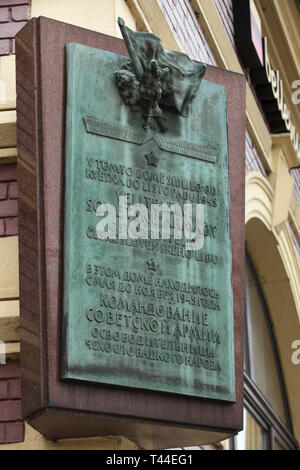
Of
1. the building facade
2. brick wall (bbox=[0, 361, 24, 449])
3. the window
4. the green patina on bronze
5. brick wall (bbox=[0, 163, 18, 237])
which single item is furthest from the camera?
the window

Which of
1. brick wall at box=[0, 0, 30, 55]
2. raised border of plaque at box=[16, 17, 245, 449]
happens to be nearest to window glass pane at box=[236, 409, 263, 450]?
raised border of plaque at box=[16, 17, 245, 449]

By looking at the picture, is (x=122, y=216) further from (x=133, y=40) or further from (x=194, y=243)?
(x=133, y=40)

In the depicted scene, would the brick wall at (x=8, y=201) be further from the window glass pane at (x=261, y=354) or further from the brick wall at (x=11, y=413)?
the window glass pane at (x=261, y=354)

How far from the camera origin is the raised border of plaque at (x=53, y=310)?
550cm

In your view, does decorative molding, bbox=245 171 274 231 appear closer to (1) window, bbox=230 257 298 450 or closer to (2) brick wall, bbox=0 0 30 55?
(1) window, bbox=230 257 298 450

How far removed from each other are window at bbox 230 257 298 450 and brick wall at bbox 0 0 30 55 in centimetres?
390

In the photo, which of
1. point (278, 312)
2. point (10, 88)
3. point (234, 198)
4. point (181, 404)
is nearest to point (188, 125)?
point (234, 198)

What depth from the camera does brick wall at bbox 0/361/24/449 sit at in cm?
584

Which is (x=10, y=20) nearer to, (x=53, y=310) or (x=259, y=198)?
(x=53, y=310)

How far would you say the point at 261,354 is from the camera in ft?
35.3

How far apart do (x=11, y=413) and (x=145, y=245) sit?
105 cm

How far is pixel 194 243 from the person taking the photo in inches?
244

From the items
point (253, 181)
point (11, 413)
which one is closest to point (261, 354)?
point (253, 181)

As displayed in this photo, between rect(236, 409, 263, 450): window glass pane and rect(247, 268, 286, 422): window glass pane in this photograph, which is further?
rect(247, 268, 286, 422): window glass pane
